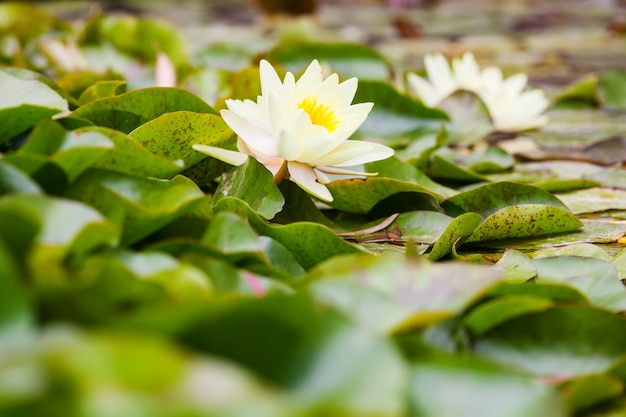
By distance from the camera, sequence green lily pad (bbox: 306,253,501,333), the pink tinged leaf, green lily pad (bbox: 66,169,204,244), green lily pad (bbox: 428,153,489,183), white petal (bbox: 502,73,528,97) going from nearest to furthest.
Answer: green lily pad (bbox: 306,253,501,333) → green lily pad (bbox: 66,169,204,244) → green lily pad (bbox: 428,153,489,183) → the pink tinged leaf → white petal (bbox: 502,73,528,97)

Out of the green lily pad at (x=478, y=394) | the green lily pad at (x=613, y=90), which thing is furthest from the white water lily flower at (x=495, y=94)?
the green lily pad at (x=478, y=394)

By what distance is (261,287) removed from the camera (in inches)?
19.4

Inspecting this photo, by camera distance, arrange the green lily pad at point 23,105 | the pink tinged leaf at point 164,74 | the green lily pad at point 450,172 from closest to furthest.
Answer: the green lily pad at point 23,105 < the green lily pad at point 450,172 < the pink tinged leaf at point 164,74

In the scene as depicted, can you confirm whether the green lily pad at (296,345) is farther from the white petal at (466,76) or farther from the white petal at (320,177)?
the white petal at (466,76)

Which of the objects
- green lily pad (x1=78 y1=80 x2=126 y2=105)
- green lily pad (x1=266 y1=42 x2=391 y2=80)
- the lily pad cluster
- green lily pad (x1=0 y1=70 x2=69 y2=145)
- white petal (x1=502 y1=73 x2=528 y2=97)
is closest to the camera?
the lily pad cluster

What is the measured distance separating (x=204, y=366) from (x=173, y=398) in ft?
0.06

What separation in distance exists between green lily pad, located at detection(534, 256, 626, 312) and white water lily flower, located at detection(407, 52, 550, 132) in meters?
0.72

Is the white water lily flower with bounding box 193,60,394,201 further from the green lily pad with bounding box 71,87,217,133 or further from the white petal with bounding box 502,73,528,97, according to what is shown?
the white petal with bounding box 502,73,528,97

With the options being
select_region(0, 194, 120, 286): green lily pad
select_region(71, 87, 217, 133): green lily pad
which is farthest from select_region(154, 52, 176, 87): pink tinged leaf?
select_region(0, 194, 120, 286): green lily pad

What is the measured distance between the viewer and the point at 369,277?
0.46 m

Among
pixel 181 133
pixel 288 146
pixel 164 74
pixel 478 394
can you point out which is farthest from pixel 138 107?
pixel 478 394

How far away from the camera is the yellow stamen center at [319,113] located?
28.0 inches

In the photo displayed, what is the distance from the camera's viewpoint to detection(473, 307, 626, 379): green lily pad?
0.50 meters

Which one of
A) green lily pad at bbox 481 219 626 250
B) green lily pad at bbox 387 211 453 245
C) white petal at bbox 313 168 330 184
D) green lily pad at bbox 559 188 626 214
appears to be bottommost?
green lily pad at bbox 559 188 626 214
